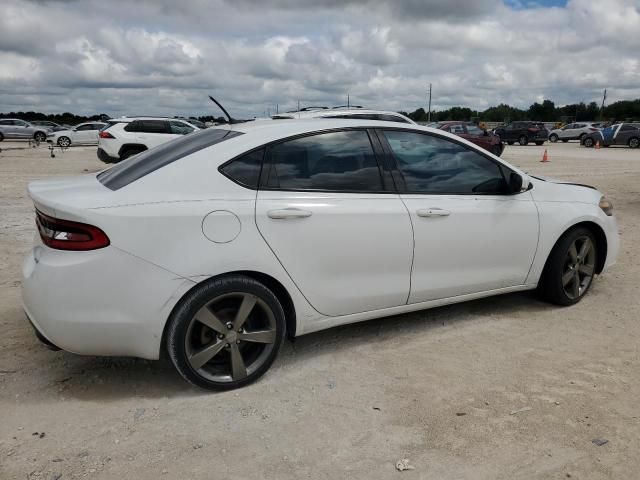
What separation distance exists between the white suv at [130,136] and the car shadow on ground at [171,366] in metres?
13.2

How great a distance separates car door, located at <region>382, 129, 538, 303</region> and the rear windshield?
1.17 metres

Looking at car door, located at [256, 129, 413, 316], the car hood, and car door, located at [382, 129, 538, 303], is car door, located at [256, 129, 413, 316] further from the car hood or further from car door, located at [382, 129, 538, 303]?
the car hood

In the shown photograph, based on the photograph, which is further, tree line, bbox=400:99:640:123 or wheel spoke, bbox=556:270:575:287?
tree line, bbox=400:99:640:123

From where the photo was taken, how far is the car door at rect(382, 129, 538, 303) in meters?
3.76

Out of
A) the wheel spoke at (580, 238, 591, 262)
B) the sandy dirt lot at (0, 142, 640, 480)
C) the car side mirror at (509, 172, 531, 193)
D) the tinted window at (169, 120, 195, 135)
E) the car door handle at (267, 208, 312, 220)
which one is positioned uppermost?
the tinted window at (169, 120, 195, 135)

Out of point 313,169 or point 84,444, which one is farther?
point 313,169

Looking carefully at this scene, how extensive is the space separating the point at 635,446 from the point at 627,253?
4278mm

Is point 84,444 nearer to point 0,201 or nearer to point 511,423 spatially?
point 511,423

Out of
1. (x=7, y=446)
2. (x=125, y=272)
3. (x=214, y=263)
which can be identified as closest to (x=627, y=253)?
(x=214, y=263)

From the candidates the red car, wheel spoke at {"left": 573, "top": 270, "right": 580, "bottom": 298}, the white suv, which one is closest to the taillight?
wheel spoke at {"left": 573, "top": 270, "right": 580, "bottom": 298}

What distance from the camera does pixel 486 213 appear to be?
3.99 metres

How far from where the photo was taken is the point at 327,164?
3.52 metres

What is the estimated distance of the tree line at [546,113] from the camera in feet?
277

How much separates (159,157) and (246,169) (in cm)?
59
